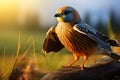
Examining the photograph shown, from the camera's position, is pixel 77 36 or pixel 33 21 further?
pixel 33 21

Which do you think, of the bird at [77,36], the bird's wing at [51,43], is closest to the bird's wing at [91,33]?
the bird at [77,36]

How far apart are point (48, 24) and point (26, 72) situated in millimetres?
180

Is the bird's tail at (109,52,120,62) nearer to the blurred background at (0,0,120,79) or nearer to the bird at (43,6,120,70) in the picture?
the bird at (43,6,120,70)

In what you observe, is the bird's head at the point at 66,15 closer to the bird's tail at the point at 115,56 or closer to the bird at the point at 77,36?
the bird at the point at 77,36

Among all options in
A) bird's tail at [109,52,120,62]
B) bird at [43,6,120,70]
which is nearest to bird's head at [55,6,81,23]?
bird at [43,6,120,70]

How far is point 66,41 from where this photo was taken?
127cm

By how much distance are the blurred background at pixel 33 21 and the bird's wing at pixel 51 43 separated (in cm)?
3

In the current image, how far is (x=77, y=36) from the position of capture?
1.25 m

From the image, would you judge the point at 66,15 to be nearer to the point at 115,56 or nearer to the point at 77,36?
the point at 77,36

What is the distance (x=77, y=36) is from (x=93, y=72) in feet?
0.49

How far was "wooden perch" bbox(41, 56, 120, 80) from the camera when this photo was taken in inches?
51.8

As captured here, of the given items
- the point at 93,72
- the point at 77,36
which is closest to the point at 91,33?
the point at 77,36

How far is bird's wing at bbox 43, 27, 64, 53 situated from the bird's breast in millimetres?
45

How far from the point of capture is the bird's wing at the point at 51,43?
1325 mm
